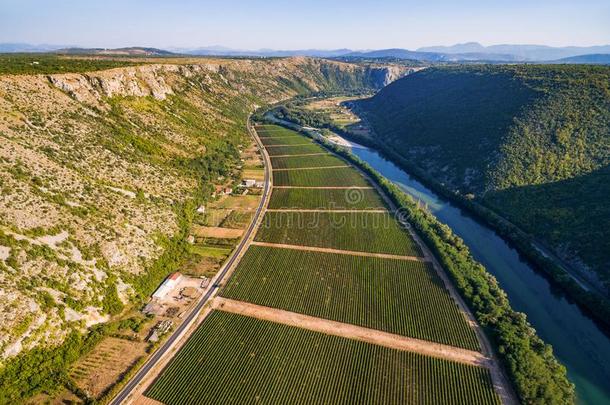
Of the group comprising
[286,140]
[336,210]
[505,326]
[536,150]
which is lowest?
[505,326]

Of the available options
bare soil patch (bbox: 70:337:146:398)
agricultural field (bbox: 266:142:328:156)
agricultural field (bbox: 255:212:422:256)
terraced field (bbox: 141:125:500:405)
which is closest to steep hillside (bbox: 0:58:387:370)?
bare soil patch (bbox: 70:337:146:398)

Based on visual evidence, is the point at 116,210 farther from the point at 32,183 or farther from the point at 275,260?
the point at 275,260

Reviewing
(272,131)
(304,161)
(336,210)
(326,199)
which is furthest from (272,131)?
(336,210)

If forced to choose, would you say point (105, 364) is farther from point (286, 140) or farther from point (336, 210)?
point (286, 140)

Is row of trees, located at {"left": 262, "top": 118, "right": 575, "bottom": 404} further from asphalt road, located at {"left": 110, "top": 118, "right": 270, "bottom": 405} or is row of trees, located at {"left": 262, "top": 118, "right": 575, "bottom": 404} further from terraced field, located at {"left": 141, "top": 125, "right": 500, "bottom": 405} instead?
asphalt road, located at {"left": 110, "top": 118, "right": 270, "bottom": 405}

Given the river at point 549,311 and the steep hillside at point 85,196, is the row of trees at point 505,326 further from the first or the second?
the steep hillside at point 85,196

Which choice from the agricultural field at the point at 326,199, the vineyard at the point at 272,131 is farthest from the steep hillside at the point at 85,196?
the vineyard at the point at 272,131

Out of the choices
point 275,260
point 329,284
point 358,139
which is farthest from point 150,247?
point 358,139
